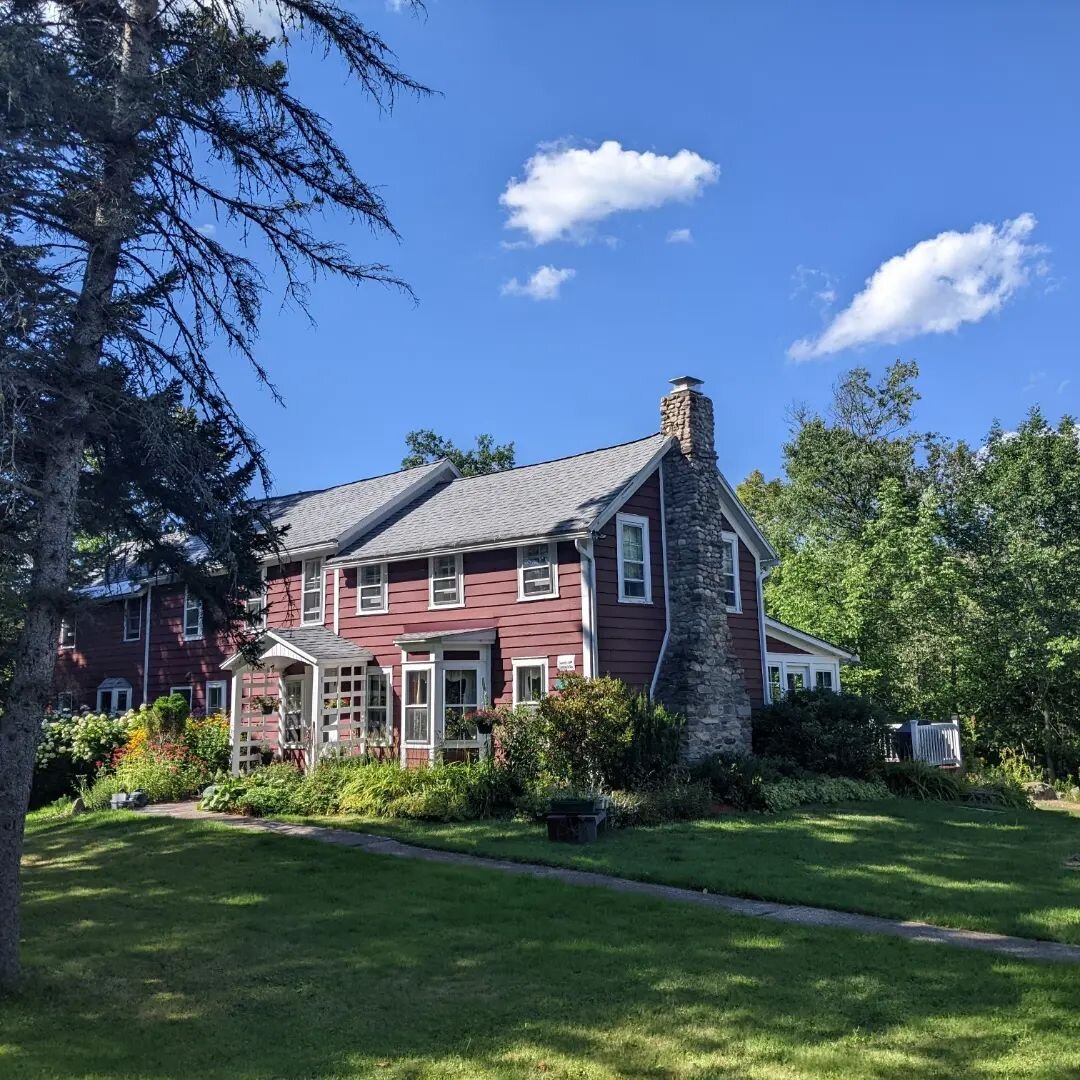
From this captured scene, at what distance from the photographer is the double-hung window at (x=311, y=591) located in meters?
24.0

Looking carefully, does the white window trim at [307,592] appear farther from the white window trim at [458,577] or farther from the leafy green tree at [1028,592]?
the leafy green tree at [1028,592]

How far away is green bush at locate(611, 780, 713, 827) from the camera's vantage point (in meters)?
15.4

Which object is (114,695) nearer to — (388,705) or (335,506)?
(335,506)

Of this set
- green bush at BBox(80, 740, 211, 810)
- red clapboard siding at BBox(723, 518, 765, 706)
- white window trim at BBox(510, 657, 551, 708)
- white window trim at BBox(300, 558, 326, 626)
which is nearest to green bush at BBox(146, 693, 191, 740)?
green bush at BBox(80, 740, 211, 810)

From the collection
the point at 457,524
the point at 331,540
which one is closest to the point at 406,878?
the point at 457,524

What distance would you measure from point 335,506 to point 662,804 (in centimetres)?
1445

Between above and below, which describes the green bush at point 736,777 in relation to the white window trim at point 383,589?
below

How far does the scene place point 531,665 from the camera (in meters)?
19.6

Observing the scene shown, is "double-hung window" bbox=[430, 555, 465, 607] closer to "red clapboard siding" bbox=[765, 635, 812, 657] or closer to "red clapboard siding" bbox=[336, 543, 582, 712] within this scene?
"red clapboard siding" bbox=[336, 543, 582, 712]

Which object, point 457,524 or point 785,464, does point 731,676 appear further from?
point 785,464

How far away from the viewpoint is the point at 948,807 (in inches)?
752

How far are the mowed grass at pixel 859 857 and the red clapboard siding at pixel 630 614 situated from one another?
4.01 meters

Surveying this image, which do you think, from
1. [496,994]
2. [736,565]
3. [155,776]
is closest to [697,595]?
[736,565]

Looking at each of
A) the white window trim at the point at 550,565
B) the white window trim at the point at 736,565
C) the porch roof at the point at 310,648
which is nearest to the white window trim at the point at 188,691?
the porch roof at the point at 310,648
